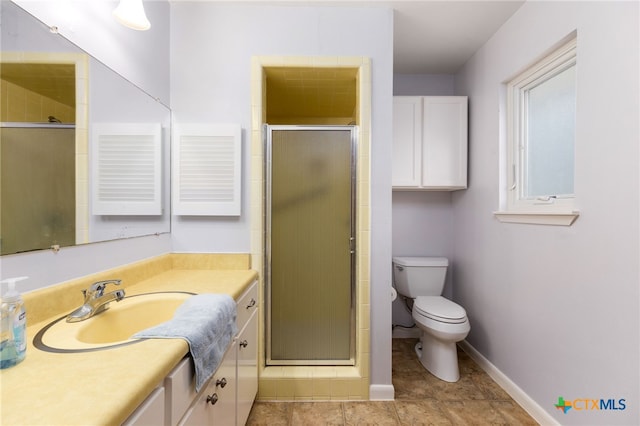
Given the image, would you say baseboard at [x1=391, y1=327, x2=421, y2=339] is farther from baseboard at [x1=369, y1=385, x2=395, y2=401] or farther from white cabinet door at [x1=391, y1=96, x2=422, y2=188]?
white cabinet door at [x1=391, y1=96, x2=422, y2=188]

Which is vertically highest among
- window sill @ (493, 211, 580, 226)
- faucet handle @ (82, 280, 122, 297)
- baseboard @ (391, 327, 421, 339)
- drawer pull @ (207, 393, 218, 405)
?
window sill @ (493, 211, 580, 226)

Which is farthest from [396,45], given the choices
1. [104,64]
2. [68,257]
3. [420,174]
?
[68,257]

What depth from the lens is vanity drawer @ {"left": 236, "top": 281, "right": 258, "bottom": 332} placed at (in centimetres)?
138

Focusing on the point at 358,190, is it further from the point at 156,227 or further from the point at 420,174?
the point at 156,227

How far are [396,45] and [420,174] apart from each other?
3.47ft

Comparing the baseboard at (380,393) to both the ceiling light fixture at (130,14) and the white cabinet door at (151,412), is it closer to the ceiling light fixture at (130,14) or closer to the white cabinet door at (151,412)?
the white cabinet door at (151,412)

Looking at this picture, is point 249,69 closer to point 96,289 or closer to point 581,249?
point 96,289

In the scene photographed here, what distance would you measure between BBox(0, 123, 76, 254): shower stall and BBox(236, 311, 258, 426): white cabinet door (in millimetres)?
872

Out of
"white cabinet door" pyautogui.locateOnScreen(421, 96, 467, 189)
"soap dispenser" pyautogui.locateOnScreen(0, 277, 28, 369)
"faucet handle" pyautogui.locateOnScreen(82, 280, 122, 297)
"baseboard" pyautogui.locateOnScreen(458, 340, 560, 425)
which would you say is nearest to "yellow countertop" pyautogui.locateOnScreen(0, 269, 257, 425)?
"soap dispenser" pyautogui.locateOnScreen(0, 277, 28, 369)

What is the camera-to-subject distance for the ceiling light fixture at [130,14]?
1.16m

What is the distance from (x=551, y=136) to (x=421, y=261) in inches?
50.6

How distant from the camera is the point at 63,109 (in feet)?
3.41

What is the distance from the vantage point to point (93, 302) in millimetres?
1001

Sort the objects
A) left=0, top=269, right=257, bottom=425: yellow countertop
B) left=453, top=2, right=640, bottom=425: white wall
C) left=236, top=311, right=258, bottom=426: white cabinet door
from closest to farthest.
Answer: left=0, top=269, right=257, bottom=425: yellow countertop < left=453, top=2, right=640, bottom=425: white wall < left=236, top=311, right=258, bottom=426: white cabinet door
